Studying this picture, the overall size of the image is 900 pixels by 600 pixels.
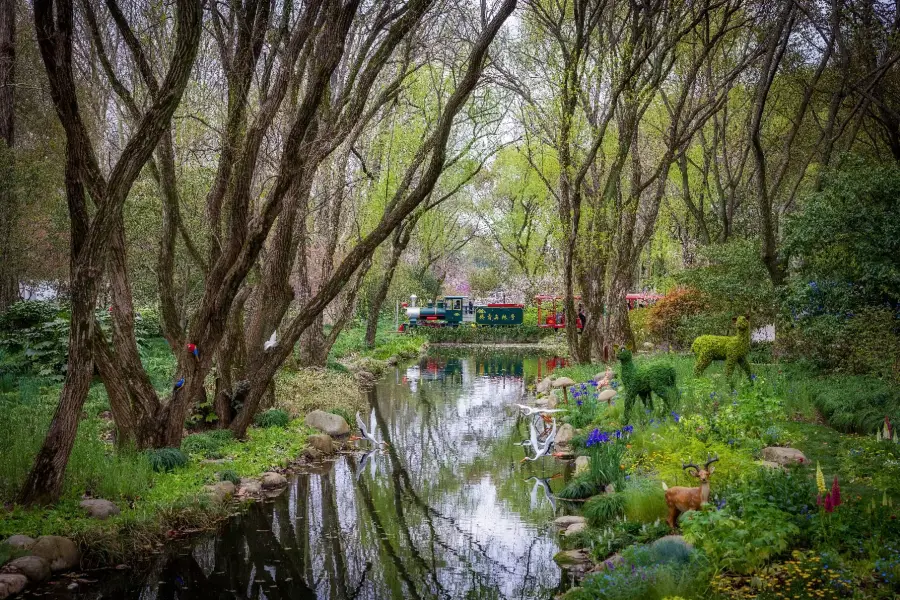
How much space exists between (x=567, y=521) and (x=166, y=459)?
14.3 feet

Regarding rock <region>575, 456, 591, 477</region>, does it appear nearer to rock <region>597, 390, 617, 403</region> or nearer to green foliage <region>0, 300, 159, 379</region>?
rock <region>597, 390, 617, 403</region>

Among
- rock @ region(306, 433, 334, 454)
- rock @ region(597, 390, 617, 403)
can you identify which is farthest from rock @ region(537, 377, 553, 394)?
rock @ region(306, 433, 334, 454)

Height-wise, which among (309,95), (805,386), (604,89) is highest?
(604,89)

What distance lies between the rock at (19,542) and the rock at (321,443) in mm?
5150

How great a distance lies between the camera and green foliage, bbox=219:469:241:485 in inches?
334

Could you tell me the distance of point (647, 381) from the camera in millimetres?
9531

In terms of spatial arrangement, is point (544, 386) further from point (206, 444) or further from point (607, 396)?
point (206, 444)

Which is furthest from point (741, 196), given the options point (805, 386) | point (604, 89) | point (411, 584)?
point (411, 584)

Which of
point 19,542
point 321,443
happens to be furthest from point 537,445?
point 19,542

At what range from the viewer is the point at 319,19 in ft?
34.1

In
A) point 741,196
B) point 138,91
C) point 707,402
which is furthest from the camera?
point 741,196

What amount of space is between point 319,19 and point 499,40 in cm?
854

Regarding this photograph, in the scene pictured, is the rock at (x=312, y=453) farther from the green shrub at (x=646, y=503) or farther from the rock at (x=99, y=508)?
the green shrub at (x=646, y=503)

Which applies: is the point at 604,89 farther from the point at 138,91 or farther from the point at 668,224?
the point at 668,224
